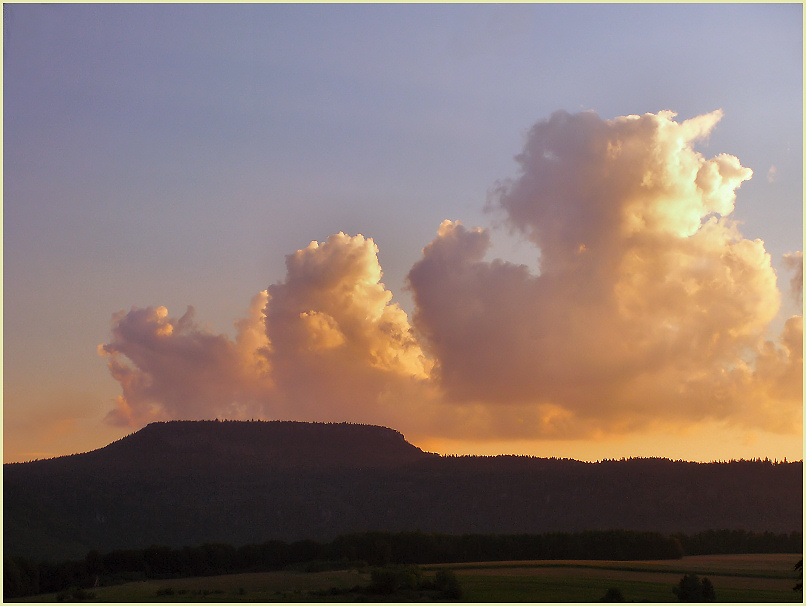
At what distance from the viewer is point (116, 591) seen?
76.7m

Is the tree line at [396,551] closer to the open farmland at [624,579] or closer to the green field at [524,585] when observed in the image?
the open farmland at [624,579]

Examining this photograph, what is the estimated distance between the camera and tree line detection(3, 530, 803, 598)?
5007 inches

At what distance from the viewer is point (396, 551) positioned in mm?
142875

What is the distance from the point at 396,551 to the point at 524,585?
63936 mm

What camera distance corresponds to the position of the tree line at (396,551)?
127m

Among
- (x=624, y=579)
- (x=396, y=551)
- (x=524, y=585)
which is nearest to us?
(x=524, y=585)

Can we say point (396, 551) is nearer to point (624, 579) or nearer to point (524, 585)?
point (624, 579)

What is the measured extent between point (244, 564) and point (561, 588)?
239ft

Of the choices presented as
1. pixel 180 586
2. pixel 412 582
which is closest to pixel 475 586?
pixel 412 582

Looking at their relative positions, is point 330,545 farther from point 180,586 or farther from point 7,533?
point 7,533

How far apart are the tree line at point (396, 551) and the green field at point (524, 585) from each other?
1278 inches

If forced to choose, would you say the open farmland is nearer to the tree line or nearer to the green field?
the green field

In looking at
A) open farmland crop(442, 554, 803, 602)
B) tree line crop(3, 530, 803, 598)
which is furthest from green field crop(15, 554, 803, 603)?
tree line crop(3, 530, 803, 598)

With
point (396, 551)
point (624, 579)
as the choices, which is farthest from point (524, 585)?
point (396, 551)
